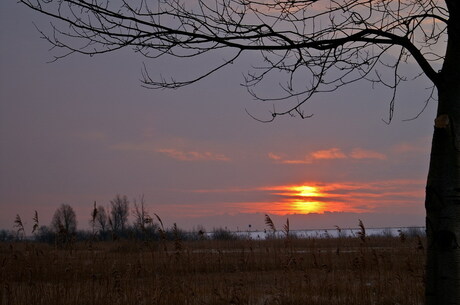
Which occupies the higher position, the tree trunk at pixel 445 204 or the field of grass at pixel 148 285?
the tree trunk at pixel 445 204

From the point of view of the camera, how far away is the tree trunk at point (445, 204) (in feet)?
12.9

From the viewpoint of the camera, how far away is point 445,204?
3969 mm

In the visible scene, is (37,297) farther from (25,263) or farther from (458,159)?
(458,159)

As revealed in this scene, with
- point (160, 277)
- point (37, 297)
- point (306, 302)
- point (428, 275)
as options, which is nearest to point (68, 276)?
point (37, 297)

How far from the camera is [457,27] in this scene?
420 centimetres

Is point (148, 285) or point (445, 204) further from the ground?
point (445, 204)

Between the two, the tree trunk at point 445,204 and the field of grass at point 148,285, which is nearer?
the tree trunk at point 445,204

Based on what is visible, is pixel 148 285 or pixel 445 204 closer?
pixel 445 204

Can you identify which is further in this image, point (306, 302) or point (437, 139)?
point (306, 302)

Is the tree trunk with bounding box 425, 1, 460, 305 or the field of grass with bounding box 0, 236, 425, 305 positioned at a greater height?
the tree trunk with bounding box 425, 1, 460, 305

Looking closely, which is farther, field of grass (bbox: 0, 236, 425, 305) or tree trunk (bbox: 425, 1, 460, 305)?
field of grass (bbox: 0, 236, 425, 305)

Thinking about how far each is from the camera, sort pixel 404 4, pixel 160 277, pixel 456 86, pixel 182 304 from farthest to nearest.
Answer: pixel 160 277 → pixel 182 304 → pixel 404 4 → pixel 456 86

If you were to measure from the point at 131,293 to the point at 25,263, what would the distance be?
118 inches

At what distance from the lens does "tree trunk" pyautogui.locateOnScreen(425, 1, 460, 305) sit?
3.92 m
